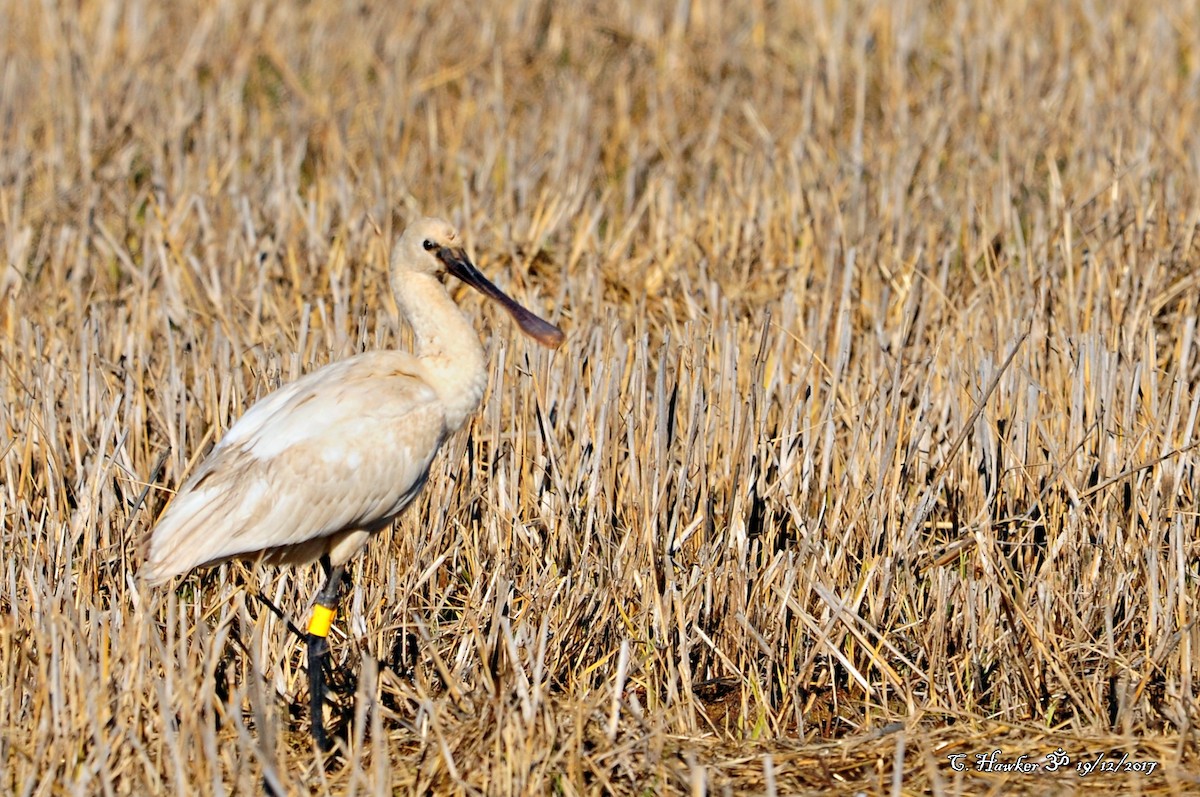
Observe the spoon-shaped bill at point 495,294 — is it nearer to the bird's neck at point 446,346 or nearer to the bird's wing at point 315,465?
the bird's neck at point 446,346

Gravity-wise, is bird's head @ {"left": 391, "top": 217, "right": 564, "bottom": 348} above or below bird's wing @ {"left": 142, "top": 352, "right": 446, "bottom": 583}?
above

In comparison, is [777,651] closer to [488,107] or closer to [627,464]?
[627,464]

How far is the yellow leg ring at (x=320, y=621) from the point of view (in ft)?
14.0

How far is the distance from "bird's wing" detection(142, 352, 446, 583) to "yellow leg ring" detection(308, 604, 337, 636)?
0.58ft

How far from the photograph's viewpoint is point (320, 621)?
430 cm

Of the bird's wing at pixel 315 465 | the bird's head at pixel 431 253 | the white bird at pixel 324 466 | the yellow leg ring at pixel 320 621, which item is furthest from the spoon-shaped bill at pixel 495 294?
the yellow leg ring at pixel 320 621

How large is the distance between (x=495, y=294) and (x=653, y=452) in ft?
1.96

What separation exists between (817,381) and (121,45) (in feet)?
18.9

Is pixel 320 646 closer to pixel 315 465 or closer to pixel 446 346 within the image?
pixel 315 465

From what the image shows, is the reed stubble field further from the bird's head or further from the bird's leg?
the bird's head

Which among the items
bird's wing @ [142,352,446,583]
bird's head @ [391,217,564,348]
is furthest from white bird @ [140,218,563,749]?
bird's head @ [391,217,564,348]

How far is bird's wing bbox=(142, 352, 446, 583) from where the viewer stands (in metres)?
4.19

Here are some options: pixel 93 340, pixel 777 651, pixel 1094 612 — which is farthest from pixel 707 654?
pixel 93 340

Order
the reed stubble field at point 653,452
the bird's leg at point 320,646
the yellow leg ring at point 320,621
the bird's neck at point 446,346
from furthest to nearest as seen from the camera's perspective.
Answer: the bird's neck at point 446,346, the yellow leg ring at point 320,621, the bird's leg at point 320,646, the reed stubble field at point 653,452
